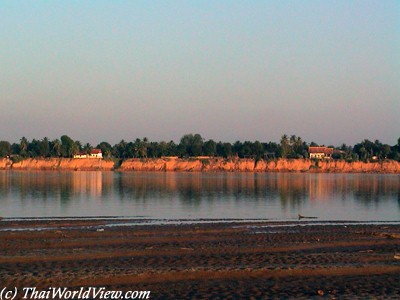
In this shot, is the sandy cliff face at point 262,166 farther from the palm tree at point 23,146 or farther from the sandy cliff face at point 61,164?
the palm tree at point 23,146

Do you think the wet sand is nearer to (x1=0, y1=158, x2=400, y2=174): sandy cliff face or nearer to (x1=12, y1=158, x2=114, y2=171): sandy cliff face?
(x1=0, y1=158, x2=400, y2=174): sandy cliff face

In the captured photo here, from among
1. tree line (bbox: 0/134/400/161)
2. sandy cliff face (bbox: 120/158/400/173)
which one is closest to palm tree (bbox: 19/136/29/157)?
tree line (bbox: 0/134/400/161)

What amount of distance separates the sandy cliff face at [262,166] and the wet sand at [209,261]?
4271 inches

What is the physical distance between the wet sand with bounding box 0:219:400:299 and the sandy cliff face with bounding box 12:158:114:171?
112 meters

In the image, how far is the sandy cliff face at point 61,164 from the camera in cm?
13800

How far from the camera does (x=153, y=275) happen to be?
16.1m

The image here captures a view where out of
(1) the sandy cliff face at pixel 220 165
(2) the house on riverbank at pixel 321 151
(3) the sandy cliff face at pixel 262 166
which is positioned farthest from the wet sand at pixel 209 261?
(2) the house on riverbank at pixel 321 151

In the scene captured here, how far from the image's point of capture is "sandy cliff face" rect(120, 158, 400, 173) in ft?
447

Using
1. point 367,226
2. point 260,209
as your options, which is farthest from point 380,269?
point 260,209

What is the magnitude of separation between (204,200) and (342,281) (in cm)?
3383

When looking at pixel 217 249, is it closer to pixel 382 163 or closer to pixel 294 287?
pixel 294 287

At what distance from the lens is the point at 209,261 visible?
18422mm

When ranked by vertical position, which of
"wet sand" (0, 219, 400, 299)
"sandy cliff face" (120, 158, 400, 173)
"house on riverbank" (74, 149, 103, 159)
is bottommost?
"wet sand" (0, 219, 400, 299)

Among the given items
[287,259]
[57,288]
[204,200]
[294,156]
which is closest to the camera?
[57,288]
